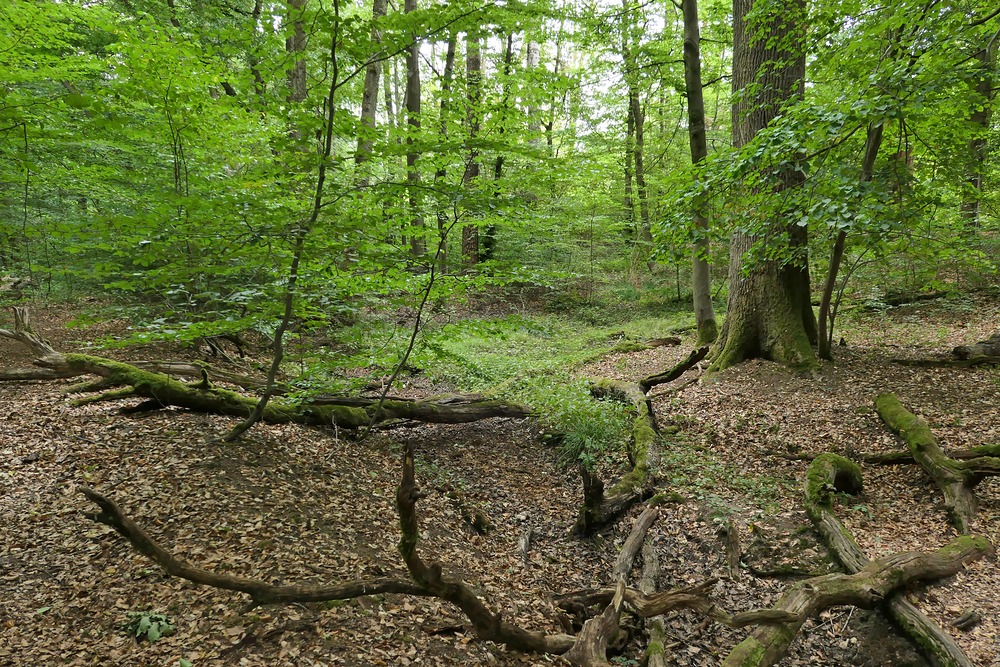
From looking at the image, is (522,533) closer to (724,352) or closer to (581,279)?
(724,352)

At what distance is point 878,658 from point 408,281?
16.9 ft

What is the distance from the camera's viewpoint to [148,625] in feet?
11.1

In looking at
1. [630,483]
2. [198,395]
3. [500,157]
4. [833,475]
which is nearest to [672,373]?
[630,483]

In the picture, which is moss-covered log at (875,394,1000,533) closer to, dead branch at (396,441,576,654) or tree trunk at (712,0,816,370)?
tree trunk at (712,0,816,370)

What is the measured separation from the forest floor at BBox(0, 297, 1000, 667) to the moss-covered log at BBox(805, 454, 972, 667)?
0.16m

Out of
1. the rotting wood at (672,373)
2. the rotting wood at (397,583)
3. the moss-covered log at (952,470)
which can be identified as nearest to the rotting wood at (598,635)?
the rotting wood at (397,583)

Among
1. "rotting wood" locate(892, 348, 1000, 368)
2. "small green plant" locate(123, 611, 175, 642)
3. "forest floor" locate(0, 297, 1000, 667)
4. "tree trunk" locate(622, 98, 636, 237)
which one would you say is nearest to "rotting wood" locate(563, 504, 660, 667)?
"forest floor" locate(0, 297, 1000, 667)

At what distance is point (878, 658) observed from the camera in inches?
144

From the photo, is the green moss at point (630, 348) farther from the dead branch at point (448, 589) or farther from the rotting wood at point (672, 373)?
the dead branch at point (448, 589)

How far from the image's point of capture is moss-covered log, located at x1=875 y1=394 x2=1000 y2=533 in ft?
15.5

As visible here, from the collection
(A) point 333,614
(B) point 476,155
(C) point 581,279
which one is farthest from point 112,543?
(C) point 581,279

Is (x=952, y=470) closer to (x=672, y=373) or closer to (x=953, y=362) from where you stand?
(x=953, y=362)

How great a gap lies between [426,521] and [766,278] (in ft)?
21.9

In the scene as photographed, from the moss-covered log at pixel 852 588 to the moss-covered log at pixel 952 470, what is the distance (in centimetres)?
50
